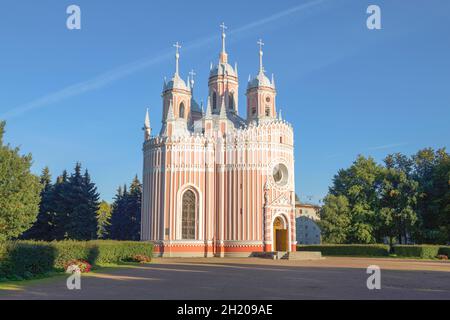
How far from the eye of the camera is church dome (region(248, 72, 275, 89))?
56438 mm

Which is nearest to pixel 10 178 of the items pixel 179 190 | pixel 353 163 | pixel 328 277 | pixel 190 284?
pixel 179 190

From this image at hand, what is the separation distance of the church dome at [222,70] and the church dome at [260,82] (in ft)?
11.6

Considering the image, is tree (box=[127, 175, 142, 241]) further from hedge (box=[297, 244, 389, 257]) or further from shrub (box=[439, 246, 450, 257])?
shrub (box=[439, 246, 450, 257])

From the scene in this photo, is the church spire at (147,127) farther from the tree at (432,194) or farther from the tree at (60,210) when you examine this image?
the tree at (432,194)

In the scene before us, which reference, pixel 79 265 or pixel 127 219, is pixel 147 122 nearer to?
pixel 127 219

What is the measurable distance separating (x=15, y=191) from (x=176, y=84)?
80.2 ft

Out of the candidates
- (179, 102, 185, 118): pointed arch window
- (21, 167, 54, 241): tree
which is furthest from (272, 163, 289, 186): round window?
(21, 167, 54, 241): tree

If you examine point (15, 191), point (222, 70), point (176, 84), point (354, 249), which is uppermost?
point (222, 70)

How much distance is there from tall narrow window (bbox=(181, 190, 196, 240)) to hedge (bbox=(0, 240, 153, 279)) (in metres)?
15.8

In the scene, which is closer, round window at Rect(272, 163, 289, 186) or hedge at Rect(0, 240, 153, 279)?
hedge at Rect(0, 240, 153, 279)

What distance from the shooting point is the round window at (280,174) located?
167ft

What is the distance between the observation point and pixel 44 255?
24.0m

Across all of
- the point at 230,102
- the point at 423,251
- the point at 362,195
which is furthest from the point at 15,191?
the point at 362,195
